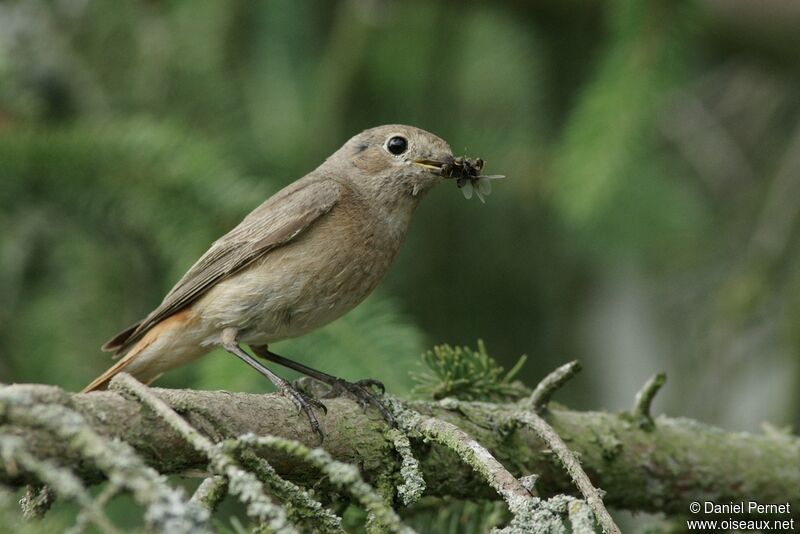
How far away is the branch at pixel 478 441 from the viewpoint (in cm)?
230

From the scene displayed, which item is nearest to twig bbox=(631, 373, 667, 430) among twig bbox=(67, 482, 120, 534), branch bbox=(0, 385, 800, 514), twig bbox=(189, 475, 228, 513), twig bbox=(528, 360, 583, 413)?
branch bbox=(0, 385, 800, 514)

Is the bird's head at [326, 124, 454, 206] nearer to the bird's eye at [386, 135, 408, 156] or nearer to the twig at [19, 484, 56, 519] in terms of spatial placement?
the bird's eye at [386, 135, 408, 156]

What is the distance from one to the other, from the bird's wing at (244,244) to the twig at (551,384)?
1427mm

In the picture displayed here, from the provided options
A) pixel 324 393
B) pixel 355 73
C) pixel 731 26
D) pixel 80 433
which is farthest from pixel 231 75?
pixel 80 433

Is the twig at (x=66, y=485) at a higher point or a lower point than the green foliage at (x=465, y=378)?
lower

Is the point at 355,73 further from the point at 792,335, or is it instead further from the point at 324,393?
the point at 792,335

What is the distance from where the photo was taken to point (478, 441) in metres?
3.05

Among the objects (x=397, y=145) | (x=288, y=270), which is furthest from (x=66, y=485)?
(x=397, y=145)

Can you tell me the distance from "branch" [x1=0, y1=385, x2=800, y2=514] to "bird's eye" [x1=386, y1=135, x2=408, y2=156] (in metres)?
1.60

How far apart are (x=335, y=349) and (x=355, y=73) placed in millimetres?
1983

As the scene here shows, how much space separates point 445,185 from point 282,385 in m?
2.63

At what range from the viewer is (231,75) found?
5535mm

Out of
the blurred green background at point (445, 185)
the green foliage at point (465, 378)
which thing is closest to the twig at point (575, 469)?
the green foliage at point (465, 378)

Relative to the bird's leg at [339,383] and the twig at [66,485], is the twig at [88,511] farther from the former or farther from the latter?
the bird's leg at [339,383]
